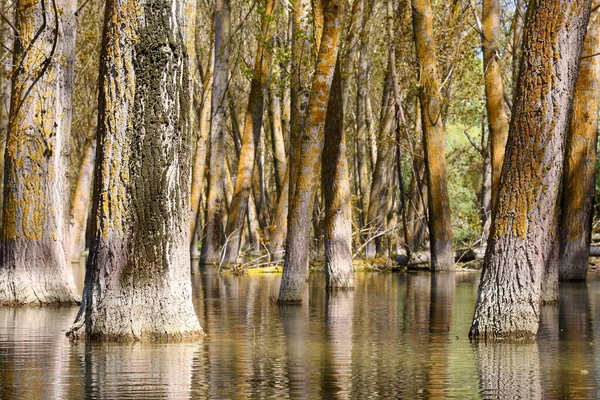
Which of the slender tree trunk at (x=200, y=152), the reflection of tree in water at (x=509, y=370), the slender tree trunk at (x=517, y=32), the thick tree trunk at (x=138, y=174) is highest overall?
the slender tree trunk at (x=517, y=32)

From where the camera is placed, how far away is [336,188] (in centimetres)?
2184

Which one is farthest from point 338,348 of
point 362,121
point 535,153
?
point 362,121

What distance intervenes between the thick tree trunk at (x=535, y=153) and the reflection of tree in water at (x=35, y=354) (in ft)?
15.1

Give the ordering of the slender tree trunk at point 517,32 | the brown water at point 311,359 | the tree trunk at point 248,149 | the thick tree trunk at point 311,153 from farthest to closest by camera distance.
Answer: the tree trunk at point 248,149 < the slender tree trunk at point 517,32 < the thick tree trunk at point 311,153 < the brown water at point 311,359

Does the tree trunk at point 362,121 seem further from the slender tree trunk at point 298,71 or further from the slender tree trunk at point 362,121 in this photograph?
the slender tree trunk at point 298,71

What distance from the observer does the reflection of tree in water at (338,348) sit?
9.13m

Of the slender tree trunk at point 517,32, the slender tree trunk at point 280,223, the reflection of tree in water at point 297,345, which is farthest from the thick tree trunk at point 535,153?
the slender tree trunk at point 280,223

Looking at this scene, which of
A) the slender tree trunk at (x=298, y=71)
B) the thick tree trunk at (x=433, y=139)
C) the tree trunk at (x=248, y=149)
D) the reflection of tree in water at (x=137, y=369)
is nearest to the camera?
the reflection of tree in water at (x=137, y=369)

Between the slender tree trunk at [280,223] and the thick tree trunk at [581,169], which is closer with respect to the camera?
the thick tree trunk at [581,169]

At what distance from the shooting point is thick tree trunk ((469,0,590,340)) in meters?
11.9

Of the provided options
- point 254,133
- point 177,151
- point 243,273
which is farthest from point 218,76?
point 177,151

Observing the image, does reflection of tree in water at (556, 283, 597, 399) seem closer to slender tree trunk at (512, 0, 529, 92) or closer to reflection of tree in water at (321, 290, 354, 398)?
reflection of tree in water at (321, 290, 354, 398)

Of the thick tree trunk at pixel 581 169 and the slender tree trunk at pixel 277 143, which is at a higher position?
the slender tree trunk at pixel 277 143

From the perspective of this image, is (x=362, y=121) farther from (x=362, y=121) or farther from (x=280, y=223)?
(x=280, y=223)
